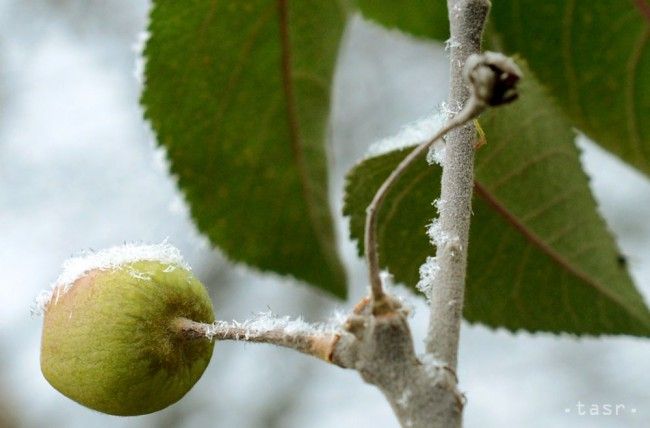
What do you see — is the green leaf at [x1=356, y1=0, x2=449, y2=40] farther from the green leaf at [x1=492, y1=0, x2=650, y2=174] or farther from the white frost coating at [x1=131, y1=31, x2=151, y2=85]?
the white frost coating at [x1=131, y1=31, x2=151, y2=85]

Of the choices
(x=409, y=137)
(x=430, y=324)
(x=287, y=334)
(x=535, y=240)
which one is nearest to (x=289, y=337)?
(x=287, y=334)

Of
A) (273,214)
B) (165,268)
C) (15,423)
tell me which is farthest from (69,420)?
(165,268)

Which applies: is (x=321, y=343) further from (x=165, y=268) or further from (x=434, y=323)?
(x=165, y=268)

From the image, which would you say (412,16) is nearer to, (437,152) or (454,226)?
(437,152)

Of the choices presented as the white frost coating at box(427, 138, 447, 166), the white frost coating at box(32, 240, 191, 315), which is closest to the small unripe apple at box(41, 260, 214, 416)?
the white frost coating at box(32, 240, 191, 315)

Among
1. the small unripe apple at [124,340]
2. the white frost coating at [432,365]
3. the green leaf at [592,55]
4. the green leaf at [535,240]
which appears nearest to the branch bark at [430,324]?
the white frost coating at [432,365]

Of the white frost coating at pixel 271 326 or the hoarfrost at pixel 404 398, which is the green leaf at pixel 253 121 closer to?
the white frost coating at pixel 271 326

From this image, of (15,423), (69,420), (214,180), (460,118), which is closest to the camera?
(460,118)

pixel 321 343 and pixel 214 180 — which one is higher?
pixel 214 180
